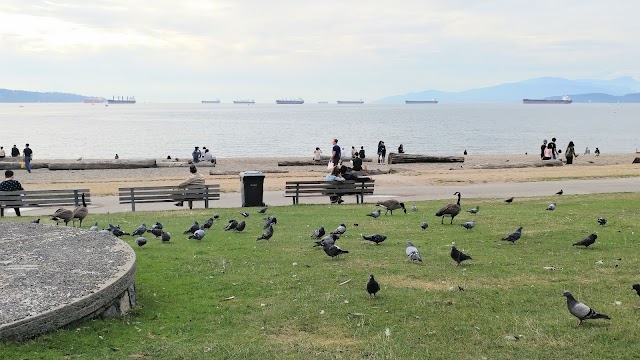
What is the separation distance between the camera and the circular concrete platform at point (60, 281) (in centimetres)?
835

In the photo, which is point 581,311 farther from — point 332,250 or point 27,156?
point 27,156

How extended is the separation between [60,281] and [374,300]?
4.82 meters

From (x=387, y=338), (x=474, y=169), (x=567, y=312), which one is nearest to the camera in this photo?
(x=387, y=338)

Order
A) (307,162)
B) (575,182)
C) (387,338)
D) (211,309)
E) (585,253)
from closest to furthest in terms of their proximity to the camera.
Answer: (387,338) → (211,309) → (585,253) → (575,182) → (307,162)

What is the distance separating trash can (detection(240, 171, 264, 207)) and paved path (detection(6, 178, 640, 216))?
1.06 metres

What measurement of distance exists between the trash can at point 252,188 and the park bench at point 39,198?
5483 millimetres

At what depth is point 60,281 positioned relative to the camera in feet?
32.8

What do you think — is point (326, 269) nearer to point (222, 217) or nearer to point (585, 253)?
point (585, 253)

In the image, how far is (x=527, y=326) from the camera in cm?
880

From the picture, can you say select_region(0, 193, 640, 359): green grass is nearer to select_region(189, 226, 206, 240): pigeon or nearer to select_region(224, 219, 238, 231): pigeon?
select_region(189, 226, 206, 240): pigeon

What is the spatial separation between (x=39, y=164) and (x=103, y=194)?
22893mm

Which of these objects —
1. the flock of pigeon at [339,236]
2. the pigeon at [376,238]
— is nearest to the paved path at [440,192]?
the flock of pigeon at [339,236]

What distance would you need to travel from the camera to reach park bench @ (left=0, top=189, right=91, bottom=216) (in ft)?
72.1

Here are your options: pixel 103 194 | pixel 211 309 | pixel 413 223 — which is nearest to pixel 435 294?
pixel 211 309
